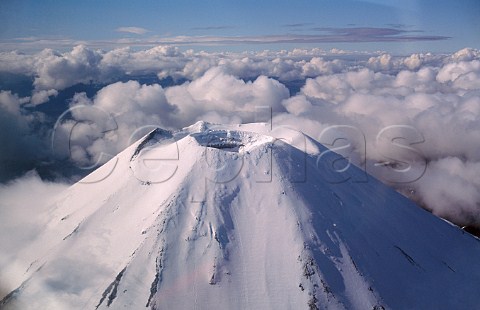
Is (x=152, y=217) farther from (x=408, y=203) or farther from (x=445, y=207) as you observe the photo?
(x=445, y=207)

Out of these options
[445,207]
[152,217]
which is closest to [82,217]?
[152,217]

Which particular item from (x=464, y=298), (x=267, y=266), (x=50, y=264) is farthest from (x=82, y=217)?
(x=464, y=298)

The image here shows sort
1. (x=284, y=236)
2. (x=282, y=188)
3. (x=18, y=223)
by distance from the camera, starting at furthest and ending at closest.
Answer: (x=18, y=223) → (x=282, y=188) → (x=284, y=236)

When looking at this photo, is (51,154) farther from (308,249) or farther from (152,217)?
(308,249)

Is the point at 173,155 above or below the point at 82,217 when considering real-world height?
above

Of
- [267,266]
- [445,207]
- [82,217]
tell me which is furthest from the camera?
[445,207]

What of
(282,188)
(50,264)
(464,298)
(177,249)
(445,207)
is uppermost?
(282,188)

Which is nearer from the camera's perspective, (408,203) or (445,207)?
(408,203)
